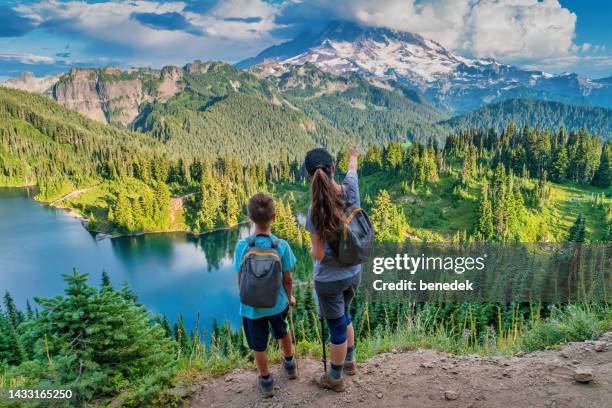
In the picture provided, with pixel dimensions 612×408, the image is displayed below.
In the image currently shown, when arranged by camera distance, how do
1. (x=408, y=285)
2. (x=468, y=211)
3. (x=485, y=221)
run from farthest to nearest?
(x=468, y=211) → (x=485, y=221) → (x=408, y=285)

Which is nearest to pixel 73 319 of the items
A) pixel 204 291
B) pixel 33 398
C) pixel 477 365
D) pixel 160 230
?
pixel 33 398

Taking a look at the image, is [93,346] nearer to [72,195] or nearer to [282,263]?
[282,263]

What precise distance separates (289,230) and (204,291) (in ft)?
57.7

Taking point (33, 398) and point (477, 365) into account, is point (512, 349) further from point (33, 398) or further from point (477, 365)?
point (33, 398)

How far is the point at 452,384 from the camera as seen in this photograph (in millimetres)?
4863

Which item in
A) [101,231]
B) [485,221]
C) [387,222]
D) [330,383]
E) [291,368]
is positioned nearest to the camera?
[330,383]

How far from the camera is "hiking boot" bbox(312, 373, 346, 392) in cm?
502

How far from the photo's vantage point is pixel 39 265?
238 feet

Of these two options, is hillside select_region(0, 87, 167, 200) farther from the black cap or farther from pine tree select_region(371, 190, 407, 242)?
the black cap

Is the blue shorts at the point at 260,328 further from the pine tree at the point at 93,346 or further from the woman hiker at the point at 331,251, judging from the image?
the pine tree at the point at 93,346

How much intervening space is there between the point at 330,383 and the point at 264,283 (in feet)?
5.28

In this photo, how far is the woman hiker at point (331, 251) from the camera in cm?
467

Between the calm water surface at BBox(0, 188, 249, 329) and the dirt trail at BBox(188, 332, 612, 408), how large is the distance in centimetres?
4617
